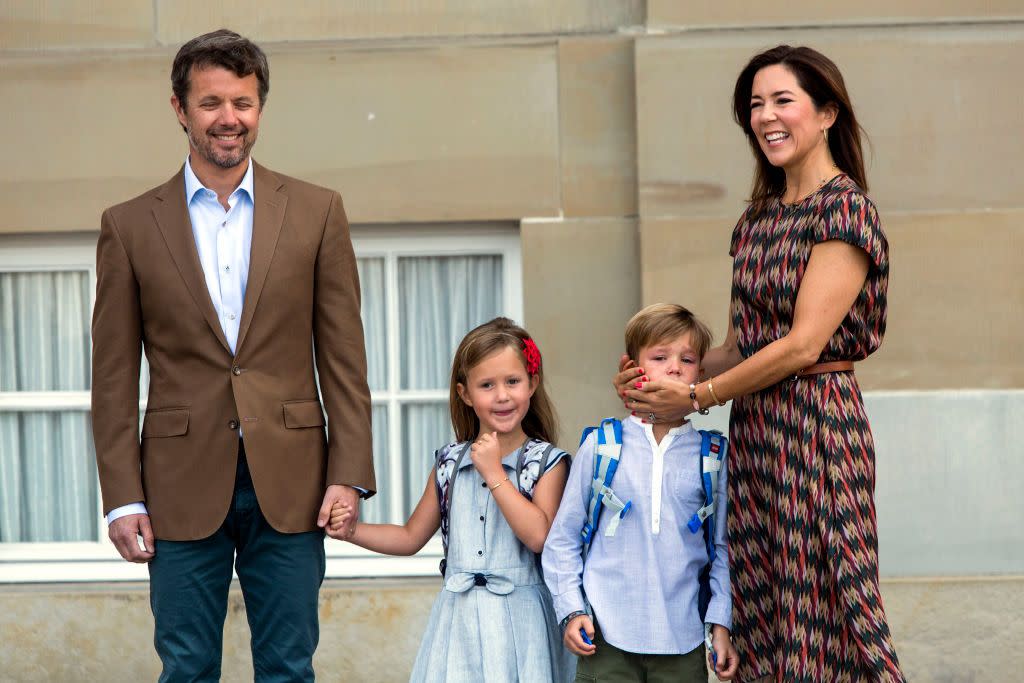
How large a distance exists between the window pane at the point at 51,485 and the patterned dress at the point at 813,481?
10.7ft

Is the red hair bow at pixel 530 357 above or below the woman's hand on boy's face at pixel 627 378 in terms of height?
above

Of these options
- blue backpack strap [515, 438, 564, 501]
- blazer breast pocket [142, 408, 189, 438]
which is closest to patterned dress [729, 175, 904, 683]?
blue backpack strap [515, 438, 564, 501]

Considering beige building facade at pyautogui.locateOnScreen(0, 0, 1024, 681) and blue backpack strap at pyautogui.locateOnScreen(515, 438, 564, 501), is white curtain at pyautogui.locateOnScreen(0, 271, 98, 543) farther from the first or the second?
blue backpack strap at pyautogui.locateOnScreen(515, 438, 564, 501)

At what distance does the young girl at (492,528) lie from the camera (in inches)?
121

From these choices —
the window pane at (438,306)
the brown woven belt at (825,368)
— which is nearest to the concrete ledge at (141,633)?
the window pane at (438,306)

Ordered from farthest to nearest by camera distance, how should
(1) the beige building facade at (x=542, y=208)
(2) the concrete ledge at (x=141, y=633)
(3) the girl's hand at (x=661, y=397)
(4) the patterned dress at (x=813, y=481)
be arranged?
(2) the concrete ledge at (x=141, y=633), (1) the beige building facade at (x=542, y=208), (3) the girl's hand at (x=661, y=397), (4) the patterned dress at (x=813, y=481)

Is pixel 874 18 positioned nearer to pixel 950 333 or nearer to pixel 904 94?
pixel 904 94

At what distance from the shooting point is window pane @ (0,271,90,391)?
206 inches

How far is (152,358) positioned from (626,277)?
2.29 m

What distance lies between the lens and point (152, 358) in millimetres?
3035

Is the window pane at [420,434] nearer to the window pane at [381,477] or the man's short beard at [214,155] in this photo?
the window pane at [381,477]

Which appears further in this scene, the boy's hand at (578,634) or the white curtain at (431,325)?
the white curtain at (431,325)

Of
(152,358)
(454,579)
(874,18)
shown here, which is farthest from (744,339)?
(874,18)

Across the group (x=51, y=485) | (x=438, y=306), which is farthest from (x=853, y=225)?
(x=51, y=485)
